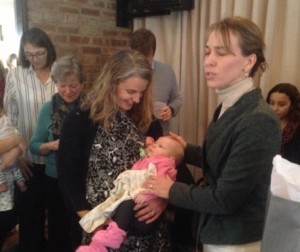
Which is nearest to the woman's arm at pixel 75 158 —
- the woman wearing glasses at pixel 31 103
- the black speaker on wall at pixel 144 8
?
the woman wearing glasses at pixel 31 103

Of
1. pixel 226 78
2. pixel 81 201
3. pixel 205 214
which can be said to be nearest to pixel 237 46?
pixel 226 78

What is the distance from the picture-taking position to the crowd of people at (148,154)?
102 centimetres

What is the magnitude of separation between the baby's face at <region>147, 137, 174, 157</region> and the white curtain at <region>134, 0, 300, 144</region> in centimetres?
145

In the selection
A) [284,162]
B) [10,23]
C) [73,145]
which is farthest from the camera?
[10,23]

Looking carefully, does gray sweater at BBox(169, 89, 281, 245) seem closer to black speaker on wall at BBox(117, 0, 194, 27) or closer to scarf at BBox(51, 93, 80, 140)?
scarf at BBox(51, 93, 80, 140)

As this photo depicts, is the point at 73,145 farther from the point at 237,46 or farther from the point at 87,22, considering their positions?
the point at 87,22

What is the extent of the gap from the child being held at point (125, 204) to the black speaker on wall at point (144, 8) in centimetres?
184

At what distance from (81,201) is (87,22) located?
6.57 feet

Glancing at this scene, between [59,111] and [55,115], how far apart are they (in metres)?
0.03

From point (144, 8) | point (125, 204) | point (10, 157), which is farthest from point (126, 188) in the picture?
point (144, 8)

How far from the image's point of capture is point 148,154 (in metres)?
1.34

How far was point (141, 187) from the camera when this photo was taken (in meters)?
1.25

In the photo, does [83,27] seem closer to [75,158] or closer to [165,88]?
[165,88]

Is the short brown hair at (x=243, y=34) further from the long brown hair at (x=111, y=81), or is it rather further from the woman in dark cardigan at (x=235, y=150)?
the long brown hair at (x=111, y=81)
